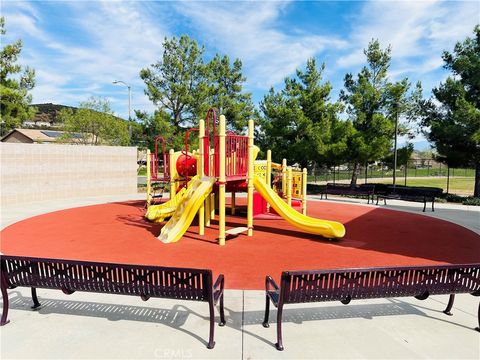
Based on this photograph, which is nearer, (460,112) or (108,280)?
(108,280)

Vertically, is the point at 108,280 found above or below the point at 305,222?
above

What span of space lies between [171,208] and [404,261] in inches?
310

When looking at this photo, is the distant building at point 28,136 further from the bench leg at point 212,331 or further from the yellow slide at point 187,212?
the bench leg at point 212,331

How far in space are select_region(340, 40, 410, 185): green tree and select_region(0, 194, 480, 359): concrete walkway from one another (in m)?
17.1

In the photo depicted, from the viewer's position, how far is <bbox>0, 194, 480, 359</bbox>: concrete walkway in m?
3.57

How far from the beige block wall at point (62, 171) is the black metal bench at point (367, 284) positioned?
16.5 m

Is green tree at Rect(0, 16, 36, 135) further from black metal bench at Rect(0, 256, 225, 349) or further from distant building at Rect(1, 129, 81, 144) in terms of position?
distant building at Rect(1, 129, 81, 144)

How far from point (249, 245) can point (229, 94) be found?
82.4 ft

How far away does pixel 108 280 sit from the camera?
4.16 meters

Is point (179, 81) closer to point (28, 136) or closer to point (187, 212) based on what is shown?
point (187, 212)

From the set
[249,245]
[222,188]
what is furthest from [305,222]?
[222,188]

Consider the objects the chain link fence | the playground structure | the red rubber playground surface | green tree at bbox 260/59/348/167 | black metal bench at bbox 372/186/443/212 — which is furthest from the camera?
the chain link fence

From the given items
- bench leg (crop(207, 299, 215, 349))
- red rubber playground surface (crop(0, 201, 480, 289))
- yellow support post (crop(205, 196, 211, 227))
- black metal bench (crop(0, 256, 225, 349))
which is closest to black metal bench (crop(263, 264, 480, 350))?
bench leg (crop(207, 299, 215, 349))

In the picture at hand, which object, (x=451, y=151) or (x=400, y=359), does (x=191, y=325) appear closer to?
(x=400, y=359)
